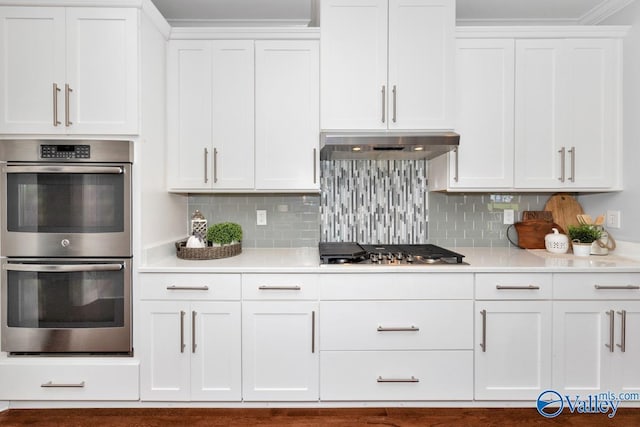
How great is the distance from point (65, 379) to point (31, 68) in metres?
1.73

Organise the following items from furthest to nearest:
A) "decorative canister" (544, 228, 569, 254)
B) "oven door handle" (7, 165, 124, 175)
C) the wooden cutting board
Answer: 1. the wooden cutting board
2. "decorative canister" (544, 228, 569, 254)
3. "oven door handle" (7, 165, 124, 175)

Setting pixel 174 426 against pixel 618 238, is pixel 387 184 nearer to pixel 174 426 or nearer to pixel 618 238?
pixel 618 238

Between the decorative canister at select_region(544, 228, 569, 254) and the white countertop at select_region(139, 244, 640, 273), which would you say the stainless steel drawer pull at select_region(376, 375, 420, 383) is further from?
the decorative canister at select_region(544, 228, 569, 254)

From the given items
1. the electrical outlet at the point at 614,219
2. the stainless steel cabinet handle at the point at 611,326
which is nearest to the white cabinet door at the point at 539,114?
the electrical outlet at the point at 614,219

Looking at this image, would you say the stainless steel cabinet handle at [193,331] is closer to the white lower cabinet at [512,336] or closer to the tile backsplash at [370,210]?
the tile backsplash at [370,210]

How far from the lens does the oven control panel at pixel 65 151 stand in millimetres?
1889

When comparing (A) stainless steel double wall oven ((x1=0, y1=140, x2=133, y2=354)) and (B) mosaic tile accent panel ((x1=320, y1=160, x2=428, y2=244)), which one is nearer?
(A) stainless steel double wall oven ((x1=0, y1=140, x2=133, y2=354))

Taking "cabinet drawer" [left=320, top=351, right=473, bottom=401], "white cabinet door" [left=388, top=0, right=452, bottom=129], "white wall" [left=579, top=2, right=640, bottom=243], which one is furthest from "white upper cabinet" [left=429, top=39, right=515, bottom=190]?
"cabinet drawer" [left=320, top=351, right=473, bottom=401]

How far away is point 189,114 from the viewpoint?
2.26 m

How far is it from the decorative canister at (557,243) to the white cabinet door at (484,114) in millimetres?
503

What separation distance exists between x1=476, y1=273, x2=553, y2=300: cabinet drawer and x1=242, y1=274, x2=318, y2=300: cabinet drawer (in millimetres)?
947

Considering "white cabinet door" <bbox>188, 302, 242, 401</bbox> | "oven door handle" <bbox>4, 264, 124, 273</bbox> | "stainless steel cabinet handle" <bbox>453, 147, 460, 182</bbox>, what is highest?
"stainless steel cabinet handle" <bbox>453, 147, 460, 182</bbox>

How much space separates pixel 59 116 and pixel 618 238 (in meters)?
3.52

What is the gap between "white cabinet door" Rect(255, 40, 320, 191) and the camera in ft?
7.38
